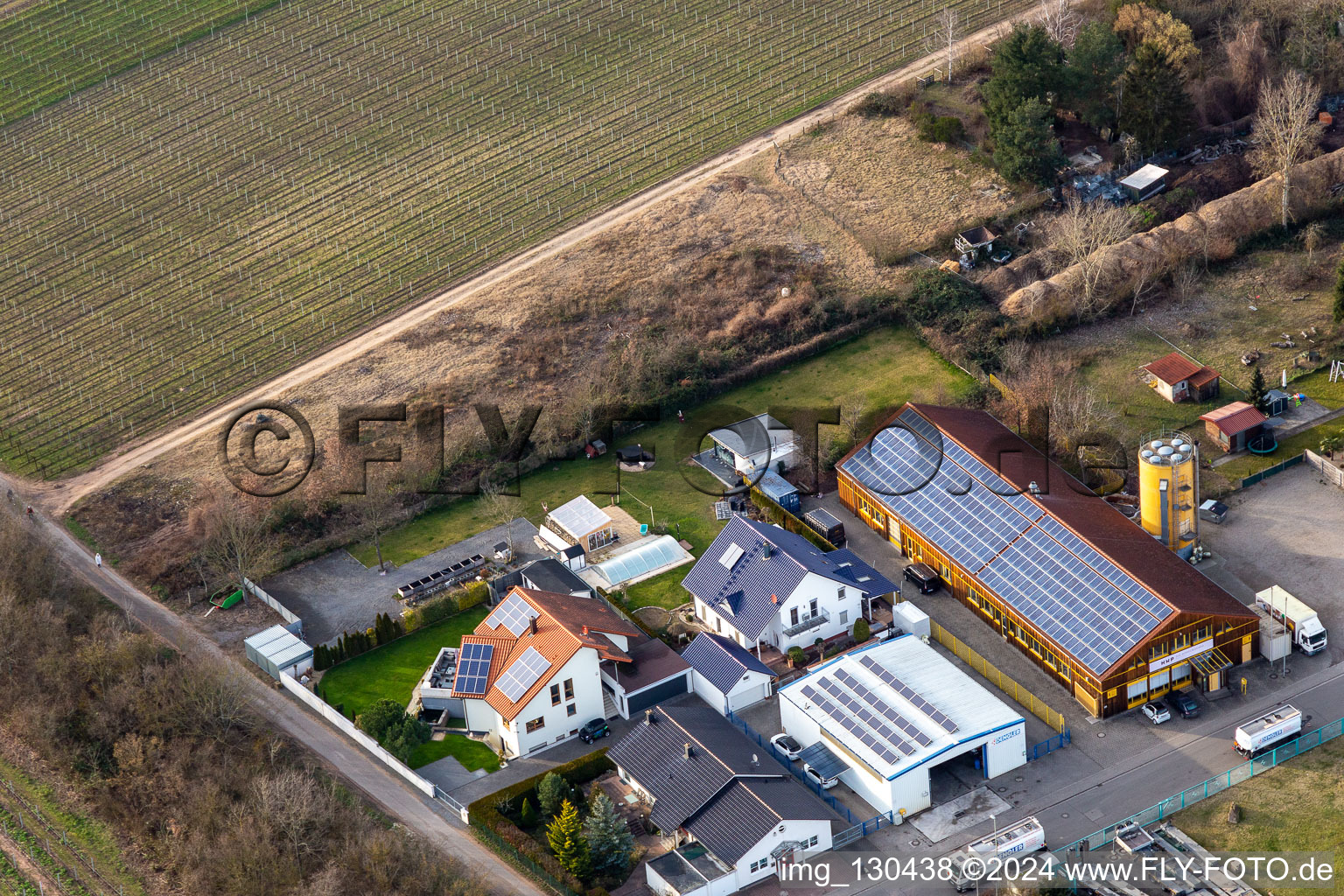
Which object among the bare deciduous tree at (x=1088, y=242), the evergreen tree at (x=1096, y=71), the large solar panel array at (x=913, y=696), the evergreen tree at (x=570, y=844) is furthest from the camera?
the evergreen tree at (x=1096, y=71)

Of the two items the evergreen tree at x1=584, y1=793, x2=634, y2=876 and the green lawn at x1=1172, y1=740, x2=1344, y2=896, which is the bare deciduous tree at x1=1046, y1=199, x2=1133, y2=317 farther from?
the evergreen tree at x1=584, y1=793, x2=634, y2=876

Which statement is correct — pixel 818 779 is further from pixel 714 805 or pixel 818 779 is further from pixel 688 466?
pixel 688 466

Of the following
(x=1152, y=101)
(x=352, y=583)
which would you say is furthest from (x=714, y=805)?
(x=1152, y=101)

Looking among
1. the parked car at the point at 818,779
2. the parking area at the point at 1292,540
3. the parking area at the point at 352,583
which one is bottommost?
the parking area at the point at 1292,540

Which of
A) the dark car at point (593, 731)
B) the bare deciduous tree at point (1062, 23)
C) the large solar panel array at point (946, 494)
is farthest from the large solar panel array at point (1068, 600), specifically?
the bare deciduous tree at point (1062, 23)

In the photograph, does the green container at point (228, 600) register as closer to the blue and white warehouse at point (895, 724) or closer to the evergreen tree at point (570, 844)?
the evergreen tree at point (570, 844)

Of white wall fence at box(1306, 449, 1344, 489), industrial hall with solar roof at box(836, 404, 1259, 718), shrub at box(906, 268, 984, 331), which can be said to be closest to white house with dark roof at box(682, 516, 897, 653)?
industrial hall with solar roof at box(836, 404, 1259, 718)

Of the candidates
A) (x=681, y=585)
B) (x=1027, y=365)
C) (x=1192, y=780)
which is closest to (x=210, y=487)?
(x=681, y=585)

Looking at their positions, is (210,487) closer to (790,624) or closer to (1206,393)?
(790,624)
